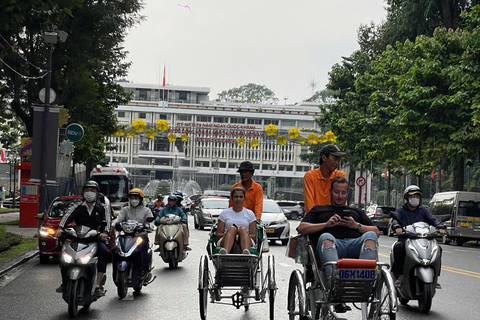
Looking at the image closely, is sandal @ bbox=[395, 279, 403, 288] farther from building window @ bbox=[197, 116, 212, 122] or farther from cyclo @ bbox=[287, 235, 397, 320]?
building window @ bbox=[197, 116, 212, 122]

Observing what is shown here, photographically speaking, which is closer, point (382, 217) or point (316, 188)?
point (316, 188)

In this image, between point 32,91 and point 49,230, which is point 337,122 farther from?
point 49,230

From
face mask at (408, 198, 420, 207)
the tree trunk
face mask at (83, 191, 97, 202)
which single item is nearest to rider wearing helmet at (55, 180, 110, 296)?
face mask at (83, 191, 97, 202)

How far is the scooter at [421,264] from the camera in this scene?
35.7 ft

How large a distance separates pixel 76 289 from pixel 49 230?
8.35 m

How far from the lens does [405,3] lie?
42.9 meters

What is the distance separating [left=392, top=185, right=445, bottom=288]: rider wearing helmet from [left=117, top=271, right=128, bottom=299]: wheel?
3.74 metres

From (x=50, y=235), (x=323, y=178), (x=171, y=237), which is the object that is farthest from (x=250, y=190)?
(x=50, y=235)

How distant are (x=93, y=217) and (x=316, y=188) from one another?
3665 millimetres

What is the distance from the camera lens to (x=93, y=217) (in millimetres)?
11297

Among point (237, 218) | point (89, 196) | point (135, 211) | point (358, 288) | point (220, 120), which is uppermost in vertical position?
point (220, 120)

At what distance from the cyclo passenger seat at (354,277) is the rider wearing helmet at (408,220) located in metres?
4.03

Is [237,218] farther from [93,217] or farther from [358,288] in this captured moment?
[358,288]

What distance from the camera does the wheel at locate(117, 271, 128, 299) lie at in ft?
39.6
